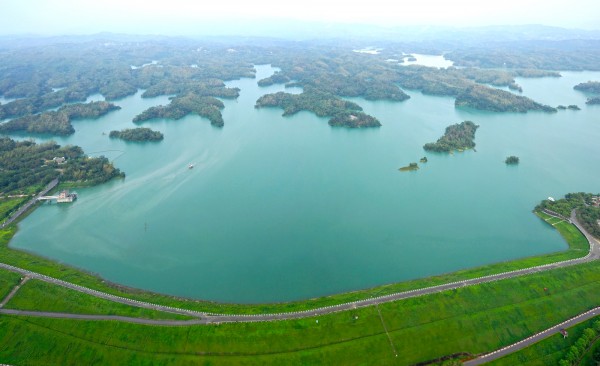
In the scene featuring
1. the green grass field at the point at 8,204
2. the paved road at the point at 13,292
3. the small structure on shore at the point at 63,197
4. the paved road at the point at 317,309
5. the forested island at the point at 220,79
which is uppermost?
the paved road at the point at 13,292

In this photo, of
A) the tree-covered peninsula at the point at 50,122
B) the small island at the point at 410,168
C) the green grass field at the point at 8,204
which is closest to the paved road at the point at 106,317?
the green grass field at the point at 8,204

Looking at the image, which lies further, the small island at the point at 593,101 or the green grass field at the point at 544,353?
the small island at the point at 593,101

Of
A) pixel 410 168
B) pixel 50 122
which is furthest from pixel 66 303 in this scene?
pixel 50 122

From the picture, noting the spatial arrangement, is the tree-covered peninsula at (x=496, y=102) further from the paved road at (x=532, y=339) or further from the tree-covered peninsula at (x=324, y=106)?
the paved road at (x=532, y=339)

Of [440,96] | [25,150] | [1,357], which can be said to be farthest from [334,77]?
[1,357]

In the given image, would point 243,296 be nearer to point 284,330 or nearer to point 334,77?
point 284,330

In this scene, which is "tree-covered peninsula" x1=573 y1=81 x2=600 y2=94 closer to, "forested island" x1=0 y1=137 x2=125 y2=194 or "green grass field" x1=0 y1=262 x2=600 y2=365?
"green grass field" x1=0 y1=262 x2=600 y2=365
